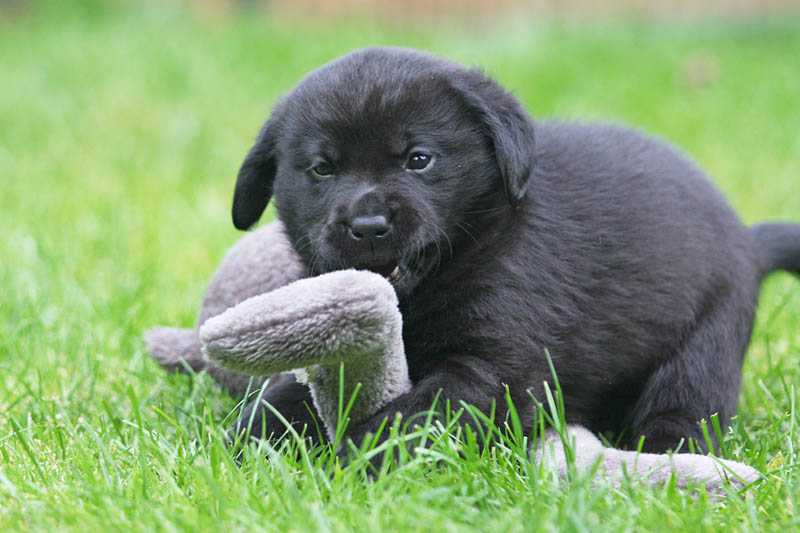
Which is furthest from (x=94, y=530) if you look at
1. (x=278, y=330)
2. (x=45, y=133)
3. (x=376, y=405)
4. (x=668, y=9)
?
(x=668, y=9)

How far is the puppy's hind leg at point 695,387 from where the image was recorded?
2459 mm

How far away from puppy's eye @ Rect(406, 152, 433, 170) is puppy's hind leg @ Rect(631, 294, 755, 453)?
87 cm

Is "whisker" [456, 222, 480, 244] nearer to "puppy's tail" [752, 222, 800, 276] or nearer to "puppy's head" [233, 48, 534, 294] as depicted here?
"puppy's head" [233, 48, 534, 294]

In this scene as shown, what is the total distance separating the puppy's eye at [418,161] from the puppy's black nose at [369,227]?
8.1 inches

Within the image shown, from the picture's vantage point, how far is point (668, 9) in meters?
9.86

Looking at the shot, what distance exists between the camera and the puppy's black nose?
6.95 feet

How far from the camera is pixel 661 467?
1997mm

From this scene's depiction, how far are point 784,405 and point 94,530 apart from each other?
6.13 feet

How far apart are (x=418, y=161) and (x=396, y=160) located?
6 centimetres

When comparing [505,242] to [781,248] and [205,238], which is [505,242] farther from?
[205,238]

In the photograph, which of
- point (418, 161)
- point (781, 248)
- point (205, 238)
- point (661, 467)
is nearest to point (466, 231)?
point (418, 161)

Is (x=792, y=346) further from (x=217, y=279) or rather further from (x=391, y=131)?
(x=217, y=279)

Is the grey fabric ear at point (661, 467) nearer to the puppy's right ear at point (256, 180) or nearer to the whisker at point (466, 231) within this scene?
the whisker at point (466, 231)

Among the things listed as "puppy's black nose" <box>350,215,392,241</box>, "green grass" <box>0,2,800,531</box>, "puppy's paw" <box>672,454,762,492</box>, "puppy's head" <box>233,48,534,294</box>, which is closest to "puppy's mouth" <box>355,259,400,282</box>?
"puppy's head" <box>233,48,534,294</box>
